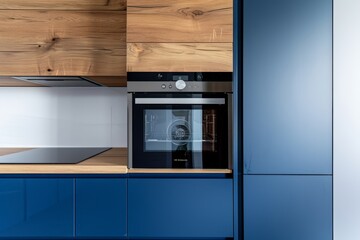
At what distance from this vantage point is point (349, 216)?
57.6 inches

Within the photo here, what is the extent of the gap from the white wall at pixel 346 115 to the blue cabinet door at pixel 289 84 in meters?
0.04

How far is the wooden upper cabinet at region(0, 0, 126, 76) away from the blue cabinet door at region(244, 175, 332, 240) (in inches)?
36.6

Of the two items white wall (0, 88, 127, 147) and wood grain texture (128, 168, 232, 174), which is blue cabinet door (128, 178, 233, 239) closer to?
wood grain texture (128, 168, 232, 174)

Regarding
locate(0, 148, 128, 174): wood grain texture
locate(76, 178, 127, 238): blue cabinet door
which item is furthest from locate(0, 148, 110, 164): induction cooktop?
locate(76, 178, 127, 238): blue cabinet door

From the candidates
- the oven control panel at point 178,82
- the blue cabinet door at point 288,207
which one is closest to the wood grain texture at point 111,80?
the oven control panel at point 178,82

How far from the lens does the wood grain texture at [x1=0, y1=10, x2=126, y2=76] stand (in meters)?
1.69

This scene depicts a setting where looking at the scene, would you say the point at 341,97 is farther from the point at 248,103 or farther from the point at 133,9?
the point at 133,9

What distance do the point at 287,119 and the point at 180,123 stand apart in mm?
491

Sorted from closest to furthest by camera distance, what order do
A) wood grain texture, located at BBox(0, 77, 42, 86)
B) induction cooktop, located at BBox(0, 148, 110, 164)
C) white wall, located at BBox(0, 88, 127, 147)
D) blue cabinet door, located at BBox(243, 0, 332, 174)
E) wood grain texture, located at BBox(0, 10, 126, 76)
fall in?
blue cabinet door, located at BBox(243, 0, 332, 174)
induction cooktop, located at BBox(0, 148, 110, 164)
wood grain texture, located at BBox(0, 10, 126, 76)
wood grain texture, located at BBox(0, 77, 42, 86)
white wall, located at BBox(0, 88, 127, 147)

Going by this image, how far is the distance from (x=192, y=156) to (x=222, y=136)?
17cm

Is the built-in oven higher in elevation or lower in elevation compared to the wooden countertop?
higher

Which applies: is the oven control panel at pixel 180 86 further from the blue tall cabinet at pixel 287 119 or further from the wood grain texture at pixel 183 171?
the wood grain texture at pixel 183 171

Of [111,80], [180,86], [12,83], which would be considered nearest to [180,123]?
[180,86]

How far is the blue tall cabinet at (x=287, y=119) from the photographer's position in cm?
144
